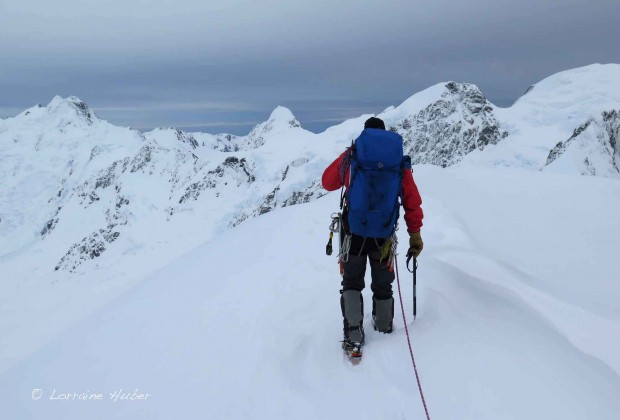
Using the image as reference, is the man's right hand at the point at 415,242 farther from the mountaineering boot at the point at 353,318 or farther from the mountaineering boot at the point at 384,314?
the mountaineering boot at the point at 353,318

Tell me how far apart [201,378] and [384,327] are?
2490 mm

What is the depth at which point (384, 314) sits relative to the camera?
18.2 ft

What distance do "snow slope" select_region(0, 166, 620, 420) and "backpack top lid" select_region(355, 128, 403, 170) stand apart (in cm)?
237

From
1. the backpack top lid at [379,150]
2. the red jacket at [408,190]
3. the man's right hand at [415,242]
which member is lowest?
the man's right hand at [415,242]

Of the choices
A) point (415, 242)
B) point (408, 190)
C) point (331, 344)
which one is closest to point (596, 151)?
point (415, 242)

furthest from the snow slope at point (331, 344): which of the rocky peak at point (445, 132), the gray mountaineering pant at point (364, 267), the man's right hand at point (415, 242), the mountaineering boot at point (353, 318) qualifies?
the rocky peak at point (445, 132)

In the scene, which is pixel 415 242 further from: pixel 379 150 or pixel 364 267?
pixel 379 150

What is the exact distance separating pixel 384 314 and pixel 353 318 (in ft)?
1.77

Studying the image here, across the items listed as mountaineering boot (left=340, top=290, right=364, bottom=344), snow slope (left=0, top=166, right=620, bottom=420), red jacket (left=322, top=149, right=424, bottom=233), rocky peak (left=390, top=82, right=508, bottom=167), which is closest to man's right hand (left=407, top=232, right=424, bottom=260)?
red jacket (left=322, top=149, right=424, bottom=233)

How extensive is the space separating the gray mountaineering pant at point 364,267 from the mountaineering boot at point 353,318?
0.40 feet

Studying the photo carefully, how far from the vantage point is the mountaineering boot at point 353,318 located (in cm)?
527

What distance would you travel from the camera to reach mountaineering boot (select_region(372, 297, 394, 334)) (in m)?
5.54

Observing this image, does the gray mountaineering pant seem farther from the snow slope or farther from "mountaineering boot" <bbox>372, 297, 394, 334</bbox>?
the snow slope

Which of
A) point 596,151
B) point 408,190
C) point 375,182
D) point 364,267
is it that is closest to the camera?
point 375,182
